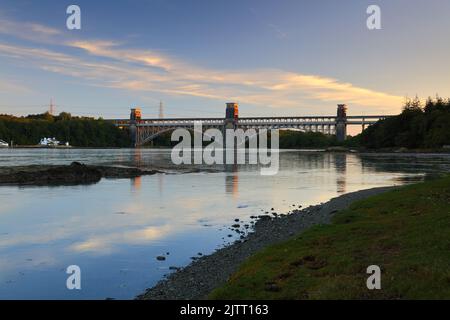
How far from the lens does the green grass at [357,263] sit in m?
8.43

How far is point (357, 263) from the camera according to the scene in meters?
10.1

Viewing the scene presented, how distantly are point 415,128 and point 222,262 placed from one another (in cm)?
11854

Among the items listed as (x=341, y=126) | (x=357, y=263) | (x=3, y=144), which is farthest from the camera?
(x=3, y=144)

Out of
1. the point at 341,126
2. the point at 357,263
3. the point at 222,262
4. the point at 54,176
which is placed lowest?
the point at 222,262

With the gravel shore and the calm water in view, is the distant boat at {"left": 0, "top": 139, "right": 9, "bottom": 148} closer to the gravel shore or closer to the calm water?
the calm water

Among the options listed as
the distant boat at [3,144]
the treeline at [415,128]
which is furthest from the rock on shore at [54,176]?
the distant boat at [3,144]

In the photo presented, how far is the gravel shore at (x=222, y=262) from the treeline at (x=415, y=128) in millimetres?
100699

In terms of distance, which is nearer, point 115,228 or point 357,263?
point 357,263

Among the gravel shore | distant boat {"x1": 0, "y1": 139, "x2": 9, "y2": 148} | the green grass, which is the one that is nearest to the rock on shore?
the gravel shore

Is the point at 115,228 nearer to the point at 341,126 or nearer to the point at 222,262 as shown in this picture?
the point at 222,262

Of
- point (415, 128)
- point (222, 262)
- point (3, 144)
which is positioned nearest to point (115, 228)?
point (222, 262)

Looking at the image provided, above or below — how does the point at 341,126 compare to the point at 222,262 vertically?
above

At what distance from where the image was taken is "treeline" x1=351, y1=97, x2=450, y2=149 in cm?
11006
